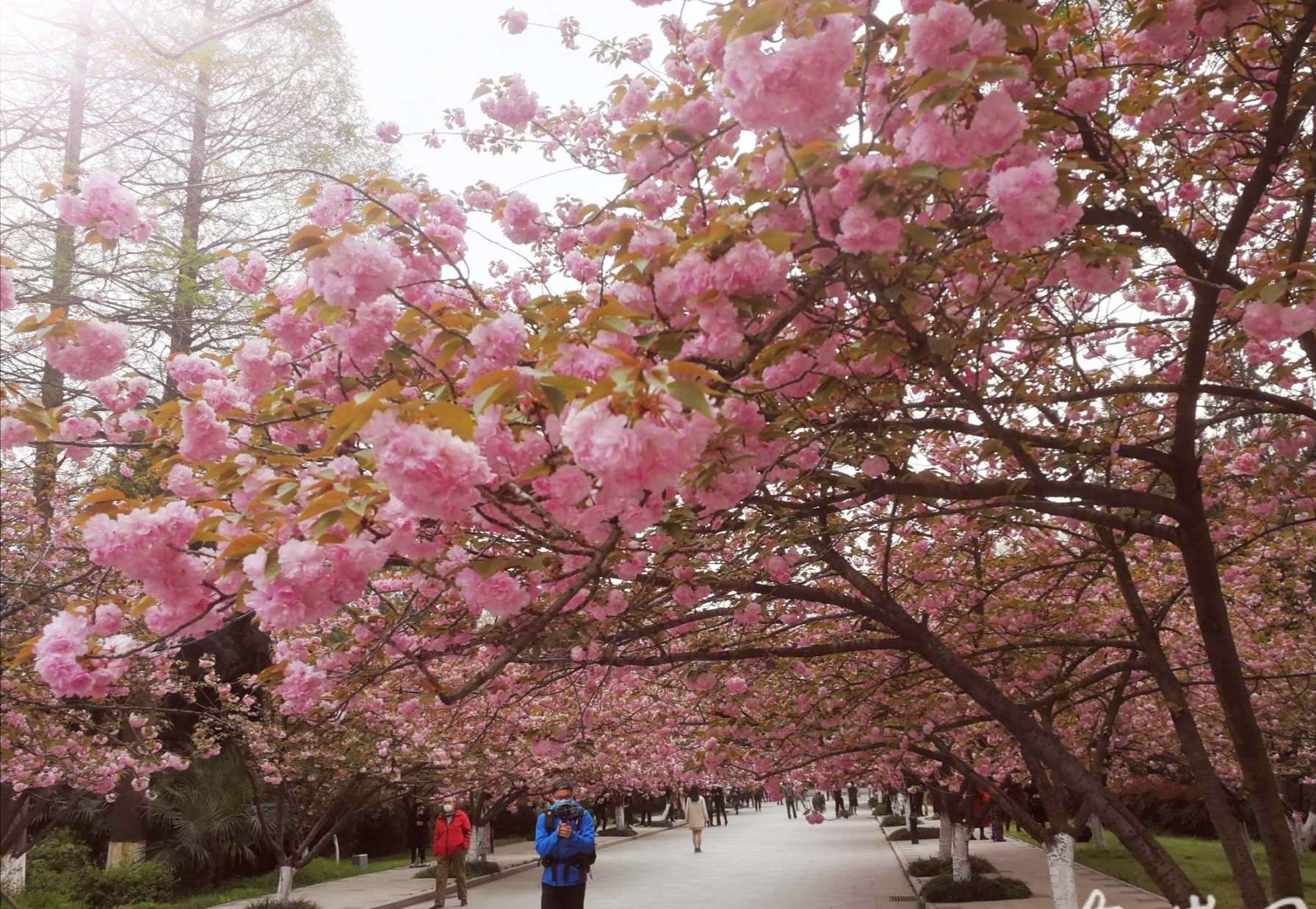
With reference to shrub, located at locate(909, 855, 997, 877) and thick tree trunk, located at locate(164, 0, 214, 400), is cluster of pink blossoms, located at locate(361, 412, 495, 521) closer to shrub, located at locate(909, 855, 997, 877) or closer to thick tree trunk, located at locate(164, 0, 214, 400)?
thick tree trunk, located at locate(164, 0, 214, 400)

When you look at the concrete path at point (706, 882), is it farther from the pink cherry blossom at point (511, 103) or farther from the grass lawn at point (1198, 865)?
the pink cherry blossom at point (511, 103)

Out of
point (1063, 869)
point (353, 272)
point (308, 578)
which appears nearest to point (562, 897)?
point (1063, 869)

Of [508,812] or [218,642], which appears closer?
[218,642]

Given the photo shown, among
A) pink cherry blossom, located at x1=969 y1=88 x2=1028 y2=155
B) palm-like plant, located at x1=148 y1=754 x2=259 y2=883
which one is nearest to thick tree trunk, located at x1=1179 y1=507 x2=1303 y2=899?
pink cherry blossom, located at x1=969 y1=88 x2=1028 y2=155

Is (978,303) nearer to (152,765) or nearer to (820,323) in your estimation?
(820,323)

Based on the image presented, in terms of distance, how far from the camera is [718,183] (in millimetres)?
3613

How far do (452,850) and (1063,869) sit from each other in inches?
358

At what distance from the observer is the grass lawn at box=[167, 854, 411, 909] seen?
14.9 m

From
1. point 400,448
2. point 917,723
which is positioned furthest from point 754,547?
point 917,723

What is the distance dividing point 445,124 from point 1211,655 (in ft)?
20.9

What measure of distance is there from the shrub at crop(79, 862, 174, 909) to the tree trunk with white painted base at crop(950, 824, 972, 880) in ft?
38.5

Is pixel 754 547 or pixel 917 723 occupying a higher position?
pixel 754 547

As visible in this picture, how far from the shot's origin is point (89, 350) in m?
3.71

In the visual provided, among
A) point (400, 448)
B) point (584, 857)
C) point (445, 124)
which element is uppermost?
point (445, 124)
